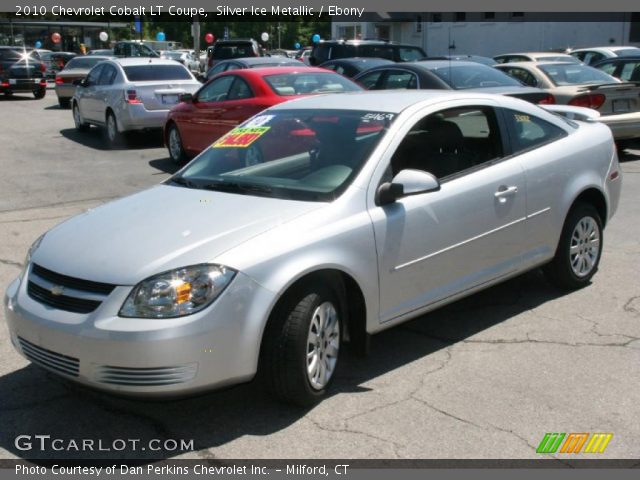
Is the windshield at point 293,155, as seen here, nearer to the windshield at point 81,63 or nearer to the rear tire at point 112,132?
the rear tire at point 112,132

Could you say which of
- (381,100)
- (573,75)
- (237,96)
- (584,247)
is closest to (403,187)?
(381,100)

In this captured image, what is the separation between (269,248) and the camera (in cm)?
389

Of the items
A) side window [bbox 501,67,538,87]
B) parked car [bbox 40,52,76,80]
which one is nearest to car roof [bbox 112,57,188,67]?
side window [bbox 501,67,538,87]

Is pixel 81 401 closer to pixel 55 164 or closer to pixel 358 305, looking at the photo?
pixel 358 305

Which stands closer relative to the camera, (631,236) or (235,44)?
(631,236)

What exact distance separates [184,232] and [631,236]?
528 cm

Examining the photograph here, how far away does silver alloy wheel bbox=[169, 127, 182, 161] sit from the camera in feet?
39.7

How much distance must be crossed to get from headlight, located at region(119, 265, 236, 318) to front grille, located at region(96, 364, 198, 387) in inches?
9.6

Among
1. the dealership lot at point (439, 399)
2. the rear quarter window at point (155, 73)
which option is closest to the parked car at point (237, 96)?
the rear quarter window at point (155, 73)

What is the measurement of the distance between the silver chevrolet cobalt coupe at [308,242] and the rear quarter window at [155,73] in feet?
31.3

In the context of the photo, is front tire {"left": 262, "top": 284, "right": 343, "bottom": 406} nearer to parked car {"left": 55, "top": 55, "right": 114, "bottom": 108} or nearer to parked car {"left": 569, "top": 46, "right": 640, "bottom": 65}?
parked car {"left": 569, "top": 46, "right": 640, "bottom": 65}

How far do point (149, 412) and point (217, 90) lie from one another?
7.80 m

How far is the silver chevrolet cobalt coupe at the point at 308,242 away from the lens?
369cm

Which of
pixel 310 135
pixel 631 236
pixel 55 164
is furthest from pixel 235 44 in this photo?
pixel 310 135
